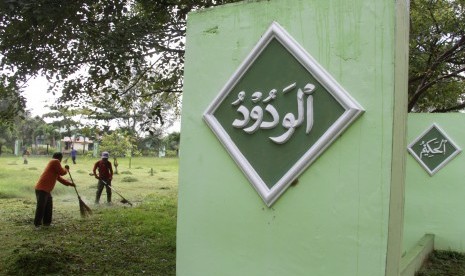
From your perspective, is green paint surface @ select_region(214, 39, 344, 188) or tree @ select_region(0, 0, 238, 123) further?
tree @ select_region(0, 0, 238, 123)

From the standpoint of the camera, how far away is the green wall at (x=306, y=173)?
1.91 m

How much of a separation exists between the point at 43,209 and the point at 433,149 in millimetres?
6683

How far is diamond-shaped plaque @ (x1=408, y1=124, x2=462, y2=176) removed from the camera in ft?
19.5

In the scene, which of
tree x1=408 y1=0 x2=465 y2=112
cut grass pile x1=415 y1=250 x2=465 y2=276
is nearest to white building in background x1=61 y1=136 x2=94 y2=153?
tree x1=408 y1=0 x2=465 y2=112

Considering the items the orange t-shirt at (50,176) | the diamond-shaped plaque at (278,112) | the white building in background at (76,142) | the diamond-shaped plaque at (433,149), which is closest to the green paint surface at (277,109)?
the diamond-shaped plaque at (278,112)

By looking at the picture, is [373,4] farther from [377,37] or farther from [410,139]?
[410,139]

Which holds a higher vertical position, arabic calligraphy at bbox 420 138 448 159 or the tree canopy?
the tree canopy

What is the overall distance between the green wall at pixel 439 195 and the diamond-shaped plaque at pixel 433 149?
0.19ft

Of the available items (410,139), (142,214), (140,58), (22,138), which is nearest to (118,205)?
(142,214)

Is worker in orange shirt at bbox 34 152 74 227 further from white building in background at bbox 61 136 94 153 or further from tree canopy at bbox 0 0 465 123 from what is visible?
white building in background at bbox 61 136 94 153

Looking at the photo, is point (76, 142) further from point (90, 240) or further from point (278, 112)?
point (278, 112)

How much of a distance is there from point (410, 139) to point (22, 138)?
140ft

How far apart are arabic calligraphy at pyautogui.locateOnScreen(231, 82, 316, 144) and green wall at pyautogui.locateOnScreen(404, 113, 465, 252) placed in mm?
4524

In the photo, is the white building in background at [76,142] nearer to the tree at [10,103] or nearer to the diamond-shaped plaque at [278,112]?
the tree at [10,103]
